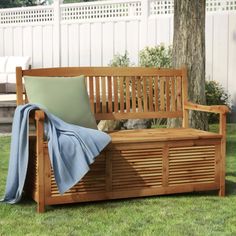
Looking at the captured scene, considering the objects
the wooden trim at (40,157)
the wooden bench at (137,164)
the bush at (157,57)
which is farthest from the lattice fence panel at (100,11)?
the wooden trim at (40,157)

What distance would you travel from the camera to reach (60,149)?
3.62m

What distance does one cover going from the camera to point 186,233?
129 inches

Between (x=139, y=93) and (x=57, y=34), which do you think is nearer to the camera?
(x=139, y=93)

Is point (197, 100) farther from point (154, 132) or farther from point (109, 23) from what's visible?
point (109, 23)

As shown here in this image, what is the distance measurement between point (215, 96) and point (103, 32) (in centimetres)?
281

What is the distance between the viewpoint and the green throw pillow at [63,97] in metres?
3.98

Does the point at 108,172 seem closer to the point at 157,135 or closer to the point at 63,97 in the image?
the point at 157,135

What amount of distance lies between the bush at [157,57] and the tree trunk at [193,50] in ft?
10.9

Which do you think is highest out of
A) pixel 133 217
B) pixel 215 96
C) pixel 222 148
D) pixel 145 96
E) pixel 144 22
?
pixel 144 22

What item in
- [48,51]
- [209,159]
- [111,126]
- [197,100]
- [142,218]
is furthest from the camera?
[48,51]

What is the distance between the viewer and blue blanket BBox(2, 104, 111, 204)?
3.59 meters

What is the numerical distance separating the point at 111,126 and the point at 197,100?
1793 mm

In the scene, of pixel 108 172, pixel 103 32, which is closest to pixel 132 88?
pixel 108 172

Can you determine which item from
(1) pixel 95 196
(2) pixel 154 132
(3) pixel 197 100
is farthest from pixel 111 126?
(1) pixel 95 196
